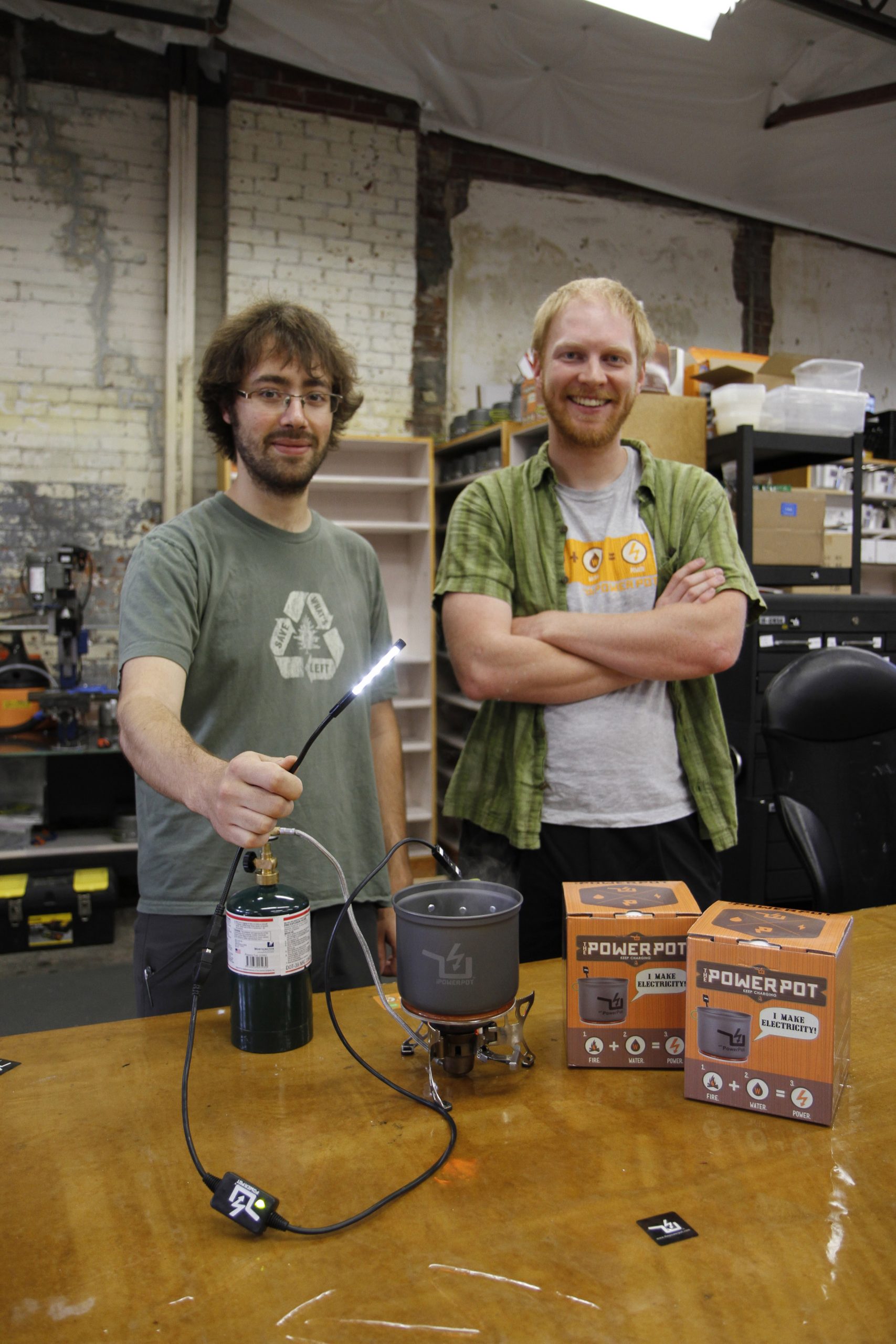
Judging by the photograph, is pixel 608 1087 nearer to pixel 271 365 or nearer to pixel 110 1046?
pixel 110 1046

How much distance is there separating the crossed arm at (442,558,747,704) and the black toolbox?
8.95ft

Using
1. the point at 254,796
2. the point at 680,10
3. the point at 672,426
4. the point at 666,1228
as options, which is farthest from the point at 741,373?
the point at 666,1228

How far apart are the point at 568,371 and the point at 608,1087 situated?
1.13 m

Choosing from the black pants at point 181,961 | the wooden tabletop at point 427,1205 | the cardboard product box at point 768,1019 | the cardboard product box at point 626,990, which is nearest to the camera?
the wooden tabletop at point 427,1205

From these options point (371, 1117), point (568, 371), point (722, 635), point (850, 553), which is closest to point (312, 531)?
point (568, 371)

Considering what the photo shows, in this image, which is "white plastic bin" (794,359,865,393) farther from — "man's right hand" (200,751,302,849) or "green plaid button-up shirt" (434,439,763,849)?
"man's right hand" (200,751,302,849)

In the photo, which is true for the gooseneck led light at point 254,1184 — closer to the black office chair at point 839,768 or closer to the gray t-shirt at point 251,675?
the gray t-shirt at point 251,675

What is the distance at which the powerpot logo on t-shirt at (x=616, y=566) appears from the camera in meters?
1.70

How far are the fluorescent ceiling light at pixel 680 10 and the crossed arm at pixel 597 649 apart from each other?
2287mm

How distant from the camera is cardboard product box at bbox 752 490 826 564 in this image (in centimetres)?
329

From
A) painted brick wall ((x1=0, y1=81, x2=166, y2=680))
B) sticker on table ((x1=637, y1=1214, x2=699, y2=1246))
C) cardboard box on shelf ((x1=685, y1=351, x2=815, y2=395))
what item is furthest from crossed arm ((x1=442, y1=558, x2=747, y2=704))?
painted brick wall ((x1=0, y1=81, x2=166, y2=680))

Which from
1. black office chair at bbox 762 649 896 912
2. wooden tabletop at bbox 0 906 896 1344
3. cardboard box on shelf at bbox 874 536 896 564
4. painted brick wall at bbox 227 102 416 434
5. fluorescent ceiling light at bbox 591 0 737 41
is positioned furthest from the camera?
cardboard box on shelf at bbox 874 536 896 564

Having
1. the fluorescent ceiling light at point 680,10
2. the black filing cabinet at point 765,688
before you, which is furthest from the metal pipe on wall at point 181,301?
the black filing cabinet at point 765,688

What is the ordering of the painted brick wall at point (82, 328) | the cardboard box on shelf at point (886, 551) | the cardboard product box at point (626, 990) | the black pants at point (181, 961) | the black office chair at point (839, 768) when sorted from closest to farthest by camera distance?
the cardboard product box at point (626, 990)
the black pants at point (181, 961)
the black office chair at point (839, 768)
the painted brick wall at point (82, 328)
the cardboard box on shelf at point (886, 551)
